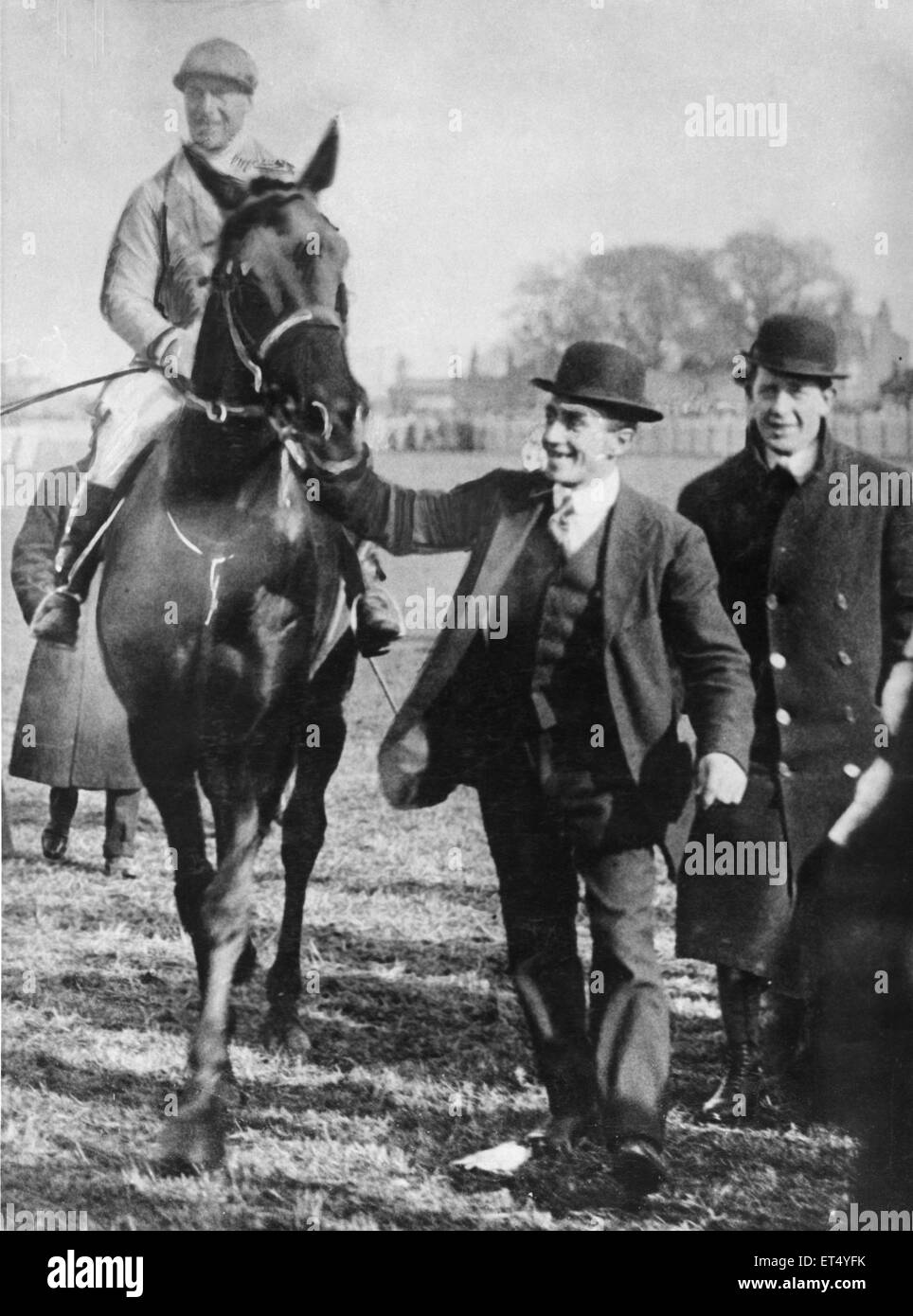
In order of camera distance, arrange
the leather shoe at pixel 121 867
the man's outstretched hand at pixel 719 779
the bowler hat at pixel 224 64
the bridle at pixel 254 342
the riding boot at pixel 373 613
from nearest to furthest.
Result: the bridle at pixel 254 342 < the man's outstretched hand at pixel 719 779 < the riding boot at pixel 373 613 < the bowler hat at pixel 224 64 < the leather shoe at pixel 121 867

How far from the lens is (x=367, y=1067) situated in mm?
4484

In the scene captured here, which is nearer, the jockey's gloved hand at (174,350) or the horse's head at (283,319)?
the horse's head at (283,319)

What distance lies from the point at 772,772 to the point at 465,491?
1270 millimetres

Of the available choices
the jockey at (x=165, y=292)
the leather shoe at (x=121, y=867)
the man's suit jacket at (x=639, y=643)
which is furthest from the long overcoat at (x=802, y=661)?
the leather shoe at (x=121, y=867)

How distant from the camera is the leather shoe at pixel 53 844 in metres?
4.77

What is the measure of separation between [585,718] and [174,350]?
170cm

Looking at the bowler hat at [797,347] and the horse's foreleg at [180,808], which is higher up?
the bowler hat at [797,347]

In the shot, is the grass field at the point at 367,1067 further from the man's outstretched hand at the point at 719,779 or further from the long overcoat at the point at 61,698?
the man's outstretched hand at the point at 719,779

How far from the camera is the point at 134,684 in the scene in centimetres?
452

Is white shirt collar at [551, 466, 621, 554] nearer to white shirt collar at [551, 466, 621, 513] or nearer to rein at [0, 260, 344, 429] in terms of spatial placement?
white shirt collar at [551, 466, 621, 513]

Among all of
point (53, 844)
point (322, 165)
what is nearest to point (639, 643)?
point (322, 165)

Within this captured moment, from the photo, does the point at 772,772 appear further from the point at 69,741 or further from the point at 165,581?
the point at 69,741

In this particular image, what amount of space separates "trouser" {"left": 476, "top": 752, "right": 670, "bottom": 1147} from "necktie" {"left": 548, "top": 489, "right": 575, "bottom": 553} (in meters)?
0.67

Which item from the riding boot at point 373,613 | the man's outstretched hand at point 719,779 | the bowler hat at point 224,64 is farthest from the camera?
the bowler hat at point 224,64
